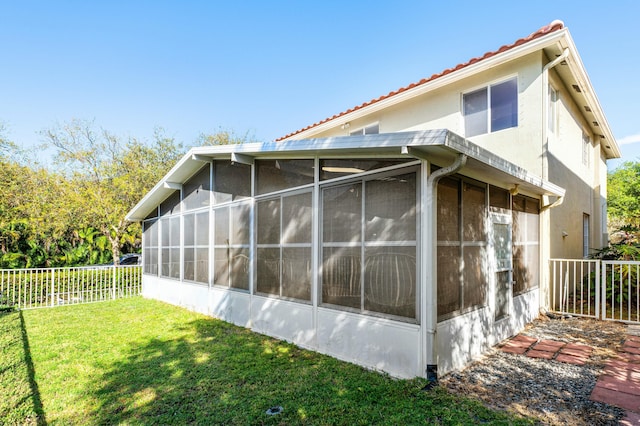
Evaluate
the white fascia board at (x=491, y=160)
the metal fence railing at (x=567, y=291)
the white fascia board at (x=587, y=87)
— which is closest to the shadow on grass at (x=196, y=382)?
the white fascia board at (x=491, y=160)

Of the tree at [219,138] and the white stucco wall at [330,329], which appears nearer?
the white stucco wall at [330,329]

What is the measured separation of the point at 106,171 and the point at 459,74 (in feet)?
54.2

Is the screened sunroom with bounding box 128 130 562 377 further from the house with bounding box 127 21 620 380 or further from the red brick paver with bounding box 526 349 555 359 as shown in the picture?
the red brick paver with bounding box 526 349 555 359

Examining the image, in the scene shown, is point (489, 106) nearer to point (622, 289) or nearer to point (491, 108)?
point (491, 108)

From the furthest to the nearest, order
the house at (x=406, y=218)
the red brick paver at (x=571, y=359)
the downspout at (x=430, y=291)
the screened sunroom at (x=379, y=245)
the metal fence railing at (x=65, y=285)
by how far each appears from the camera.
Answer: the metal fence railing at (x=65, y=285) < the red brick paver at (x=571, y=359) < the house at (x=406, y=218) < the screened sunroom at (x=379, y=245) < the downspout at (x=430, y=291)

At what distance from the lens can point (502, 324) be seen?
229 inches

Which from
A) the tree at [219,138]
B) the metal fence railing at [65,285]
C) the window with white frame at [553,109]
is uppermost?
the tree at [219,138]

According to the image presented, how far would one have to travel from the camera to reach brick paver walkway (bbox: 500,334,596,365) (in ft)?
16.4

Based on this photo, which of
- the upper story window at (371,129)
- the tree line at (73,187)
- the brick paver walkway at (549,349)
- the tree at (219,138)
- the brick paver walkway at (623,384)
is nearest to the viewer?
the brick paver walkway at (623,384)

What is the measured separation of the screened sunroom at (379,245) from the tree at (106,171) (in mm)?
10008

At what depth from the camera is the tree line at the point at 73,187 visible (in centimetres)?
1576

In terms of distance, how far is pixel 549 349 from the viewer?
5363 millimetres

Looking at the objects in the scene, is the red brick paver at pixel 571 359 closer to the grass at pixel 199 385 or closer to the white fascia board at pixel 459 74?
the grass at pixel 199 385

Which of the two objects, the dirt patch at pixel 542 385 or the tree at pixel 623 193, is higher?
the tree at pixel 623 193
